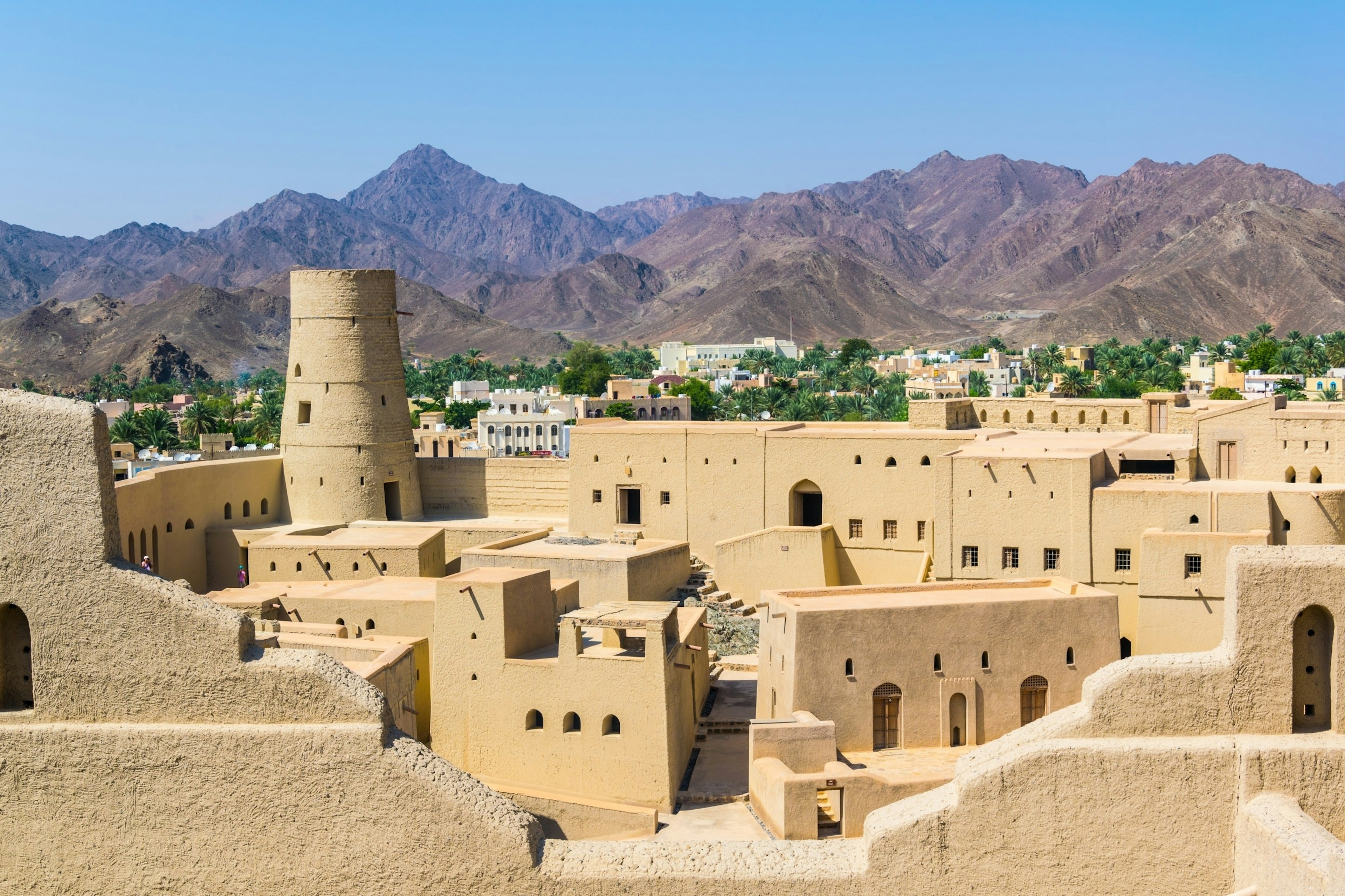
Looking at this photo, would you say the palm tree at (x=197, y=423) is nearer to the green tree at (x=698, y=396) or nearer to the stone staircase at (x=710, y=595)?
the green tree at (x=698, y=396)

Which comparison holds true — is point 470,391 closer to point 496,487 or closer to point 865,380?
point 865,380

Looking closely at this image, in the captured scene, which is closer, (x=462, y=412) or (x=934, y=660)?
(x=934, y=660)

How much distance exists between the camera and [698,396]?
75688mm

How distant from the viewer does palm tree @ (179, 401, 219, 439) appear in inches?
2159

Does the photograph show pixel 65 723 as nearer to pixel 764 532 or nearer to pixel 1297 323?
pixel 764 532

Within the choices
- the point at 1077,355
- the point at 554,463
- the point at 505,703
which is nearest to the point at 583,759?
the point at 505,703

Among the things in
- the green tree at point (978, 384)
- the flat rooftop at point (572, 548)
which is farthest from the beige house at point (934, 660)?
the green tree at point (978, 384)

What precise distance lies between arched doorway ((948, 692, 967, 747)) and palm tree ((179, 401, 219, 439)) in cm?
4129

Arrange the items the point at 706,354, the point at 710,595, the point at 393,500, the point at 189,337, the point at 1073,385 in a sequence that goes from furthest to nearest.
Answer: the point at 189,337 → the point at 706,354 → the point at 1073,385 → the point at 393,500 → the point at 710,595

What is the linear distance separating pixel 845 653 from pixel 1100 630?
3.61m

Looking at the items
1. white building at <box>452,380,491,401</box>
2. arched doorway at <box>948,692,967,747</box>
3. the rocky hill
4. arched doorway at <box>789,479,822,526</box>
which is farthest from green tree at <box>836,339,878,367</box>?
arched doorway at <box>948,692,967,747</box>

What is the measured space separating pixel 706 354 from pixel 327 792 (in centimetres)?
12590

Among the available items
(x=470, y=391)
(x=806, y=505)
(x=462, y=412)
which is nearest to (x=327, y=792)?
(x=806, y=505)

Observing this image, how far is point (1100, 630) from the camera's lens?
1873 centimetres
